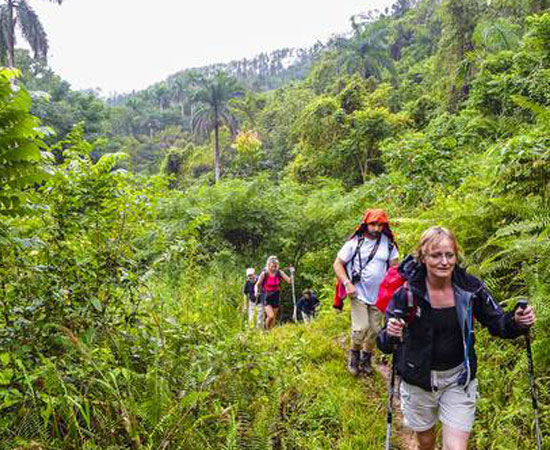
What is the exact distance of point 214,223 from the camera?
466 inches

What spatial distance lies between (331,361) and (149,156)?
55971mm

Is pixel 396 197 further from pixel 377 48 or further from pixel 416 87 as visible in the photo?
pixel 377 48

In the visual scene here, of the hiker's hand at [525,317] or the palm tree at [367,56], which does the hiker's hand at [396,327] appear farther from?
the palm tree at [367,56]

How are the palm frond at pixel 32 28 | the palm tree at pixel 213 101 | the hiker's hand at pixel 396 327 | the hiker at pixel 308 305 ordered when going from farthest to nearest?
the palm tree at pixel 213 101 → the palm frond at pixel 32 28 → the hiker at pixel 308 305 → the hiker's hand at pixel 396 327

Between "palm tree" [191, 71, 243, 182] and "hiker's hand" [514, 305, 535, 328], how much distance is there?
1487 inches

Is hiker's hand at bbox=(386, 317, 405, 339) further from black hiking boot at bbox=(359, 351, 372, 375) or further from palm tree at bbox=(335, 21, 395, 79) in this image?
palm tree at bbox=(335, 21, 395, 79)

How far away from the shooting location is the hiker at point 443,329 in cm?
267

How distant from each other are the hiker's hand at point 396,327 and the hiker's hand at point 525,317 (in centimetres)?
67

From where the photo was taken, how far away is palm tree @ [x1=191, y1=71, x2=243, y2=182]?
130 feet

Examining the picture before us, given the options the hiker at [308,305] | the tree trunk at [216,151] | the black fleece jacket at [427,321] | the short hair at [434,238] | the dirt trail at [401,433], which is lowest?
the hiker at [308,305]

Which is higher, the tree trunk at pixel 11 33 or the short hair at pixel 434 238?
the tree trunk at pixel 11 33

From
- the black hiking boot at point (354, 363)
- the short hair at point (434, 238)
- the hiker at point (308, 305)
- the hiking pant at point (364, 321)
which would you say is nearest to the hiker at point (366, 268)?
the hiking pant at point (364, 321)

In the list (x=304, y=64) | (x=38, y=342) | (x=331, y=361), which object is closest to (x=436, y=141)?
(x=331, y=361)

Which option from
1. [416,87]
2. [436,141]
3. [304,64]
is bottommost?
[436,141]
